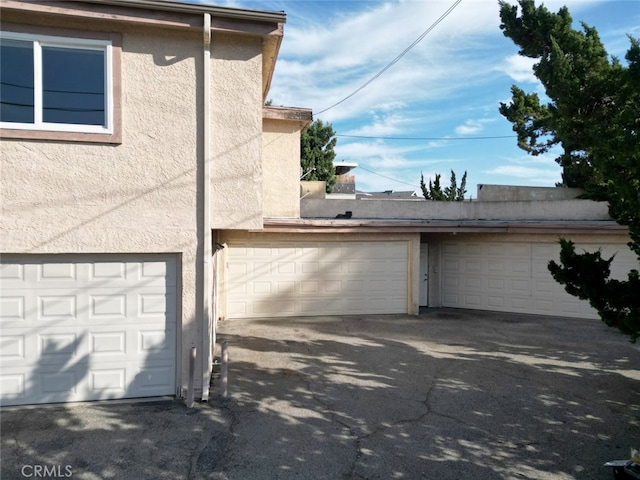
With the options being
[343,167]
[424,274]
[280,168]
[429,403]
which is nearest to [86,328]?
[429,403]

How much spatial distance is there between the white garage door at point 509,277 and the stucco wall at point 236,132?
961 centimetres

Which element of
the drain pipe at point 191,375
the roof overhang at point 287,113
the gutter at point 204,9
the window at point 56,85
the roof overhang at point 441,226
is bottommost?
the drain pipe at point 191,375

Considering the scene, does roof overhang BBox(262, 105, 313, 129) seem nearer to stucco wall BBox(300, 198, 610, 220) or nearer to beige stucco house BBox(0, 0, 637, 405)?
stucco wall BBox(300, 198, 610, 220)

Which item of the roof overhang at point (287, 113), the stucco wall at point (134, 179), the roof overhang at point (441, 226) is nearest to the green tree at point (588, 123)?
the roof overhang at point (441, 226)

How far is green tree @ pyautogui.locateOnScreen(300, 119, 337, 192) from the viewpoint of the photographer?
34375 millimetres

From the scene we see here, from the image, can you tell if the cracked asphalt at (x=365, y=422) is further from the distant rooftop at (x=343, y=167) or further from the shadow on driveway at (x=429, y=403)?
the distant rooftop at (x=343, y=167)

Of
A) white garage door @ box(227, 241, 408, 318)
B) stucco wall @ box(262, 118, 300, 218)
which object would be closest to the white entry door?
white garage door @ box(227, 241, 408, 318)

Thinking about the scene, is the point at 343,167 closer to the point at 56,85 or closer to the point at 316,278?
the point at 316,278

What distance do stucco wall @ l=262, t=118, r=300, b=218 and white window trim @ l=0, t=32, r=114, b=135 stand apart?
753 centimetres

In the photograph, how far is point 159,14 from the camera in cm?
609

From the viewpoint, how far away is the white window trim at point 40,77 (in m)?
5.84

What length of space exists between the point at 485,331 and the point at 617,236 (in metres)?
5.02

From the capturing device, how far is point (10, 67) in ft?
19.3

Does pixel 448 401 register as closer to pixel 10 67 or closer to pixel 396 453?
pixel 396 453
